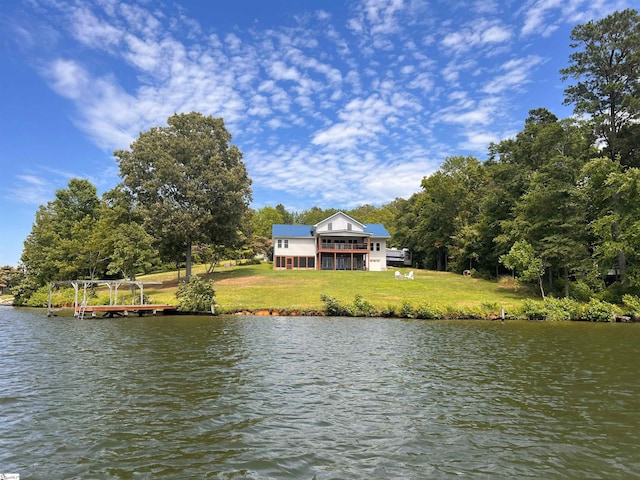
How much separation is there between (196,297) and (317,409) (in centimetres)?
2595

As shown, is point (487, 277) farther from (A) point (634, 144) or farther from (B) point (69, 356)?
(B) point (69, 356)

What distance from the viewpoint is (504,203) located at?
165ft

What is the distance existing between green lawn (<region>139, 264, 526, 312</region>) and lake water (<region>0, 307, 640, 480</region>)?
14.4 m

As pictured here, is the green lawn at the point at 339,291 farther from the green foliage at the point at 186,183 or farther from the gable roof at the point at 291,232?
the gable roof at the point at 291,232

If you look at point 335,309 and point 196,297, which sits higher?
point 196,297

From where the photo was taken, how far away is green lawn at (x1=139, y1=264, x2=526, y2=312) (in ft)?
114

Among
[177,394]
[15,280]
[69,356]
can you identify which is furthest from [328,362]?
[15,280]

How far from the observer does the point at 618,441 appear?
853cm

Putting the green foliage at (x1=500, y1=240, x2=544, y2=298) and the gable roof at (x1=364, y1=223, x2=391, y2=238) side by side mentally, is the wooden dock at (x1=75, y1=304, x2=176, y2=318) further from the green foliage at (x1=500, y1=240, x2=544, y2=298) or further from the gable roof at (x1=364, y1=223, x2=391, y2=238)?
the gable roof at (x1=364, y1=223, x2=391, y2=238)

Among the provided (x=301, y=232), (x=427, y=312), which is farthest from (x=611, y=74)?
(x=301, y=232)

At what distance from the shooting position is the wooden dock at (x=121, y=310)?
1289 inches

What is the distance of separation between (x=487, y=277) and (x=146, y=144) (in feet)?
146

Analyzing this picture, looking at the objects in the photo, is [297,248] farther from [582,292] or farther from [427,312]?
→ [582,292]

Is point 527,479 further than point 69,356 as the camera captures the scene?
No
